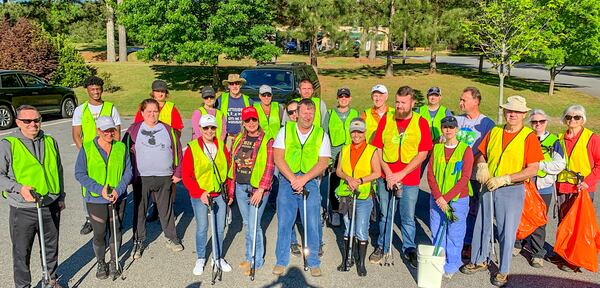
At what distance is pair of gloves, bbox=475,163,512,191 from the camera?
448 cm

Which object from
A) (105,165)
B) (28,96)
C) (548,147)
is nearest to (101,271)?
(105,165)

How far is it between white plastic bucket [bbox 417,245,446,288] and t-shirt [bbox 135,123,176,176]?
302 centimetres

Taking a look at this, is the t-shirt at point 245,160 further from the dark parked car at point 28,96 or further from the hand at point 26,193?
the dark parked car at point 28,96

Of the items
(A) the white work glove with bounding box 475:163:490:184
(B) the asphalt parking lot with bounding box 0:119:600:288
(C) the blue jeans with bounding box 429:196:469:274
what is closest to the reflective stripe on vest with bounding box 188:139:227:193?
(B) the asphalt parking lot with bounding box 0:119:600:288

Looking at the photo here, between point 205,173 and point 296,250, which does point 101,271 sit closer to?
point 205,173

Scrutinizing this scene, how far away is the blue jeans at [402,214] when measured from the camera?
5.09 m

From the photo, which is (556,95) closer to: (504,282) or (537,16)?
(537,16)

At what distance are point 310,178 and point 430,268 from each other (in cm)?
147

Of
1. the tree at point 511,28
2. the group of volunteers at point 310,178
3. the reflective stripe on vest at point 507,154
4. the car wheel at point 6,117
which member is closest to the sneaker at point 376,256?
the group of volunteers at point 310,178

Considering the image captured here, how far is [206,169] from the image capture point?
477cm

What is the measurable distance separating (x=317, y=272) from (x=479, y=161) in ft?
7.02

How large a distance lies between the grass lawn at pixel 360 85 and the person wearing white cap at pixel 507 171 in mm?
12488

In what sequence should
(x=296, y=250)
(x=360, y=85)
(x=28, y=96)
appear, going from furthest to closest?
(x=360, y=85)
(x=28, y=96)
(x=296, y=250)

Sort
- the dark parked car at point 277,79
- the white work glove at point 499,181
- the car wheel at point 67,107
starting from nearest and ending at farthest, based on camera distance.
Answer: the white work glove at point 499,181, the dark parked car at point 277,79, the car wheel at point 67,107
